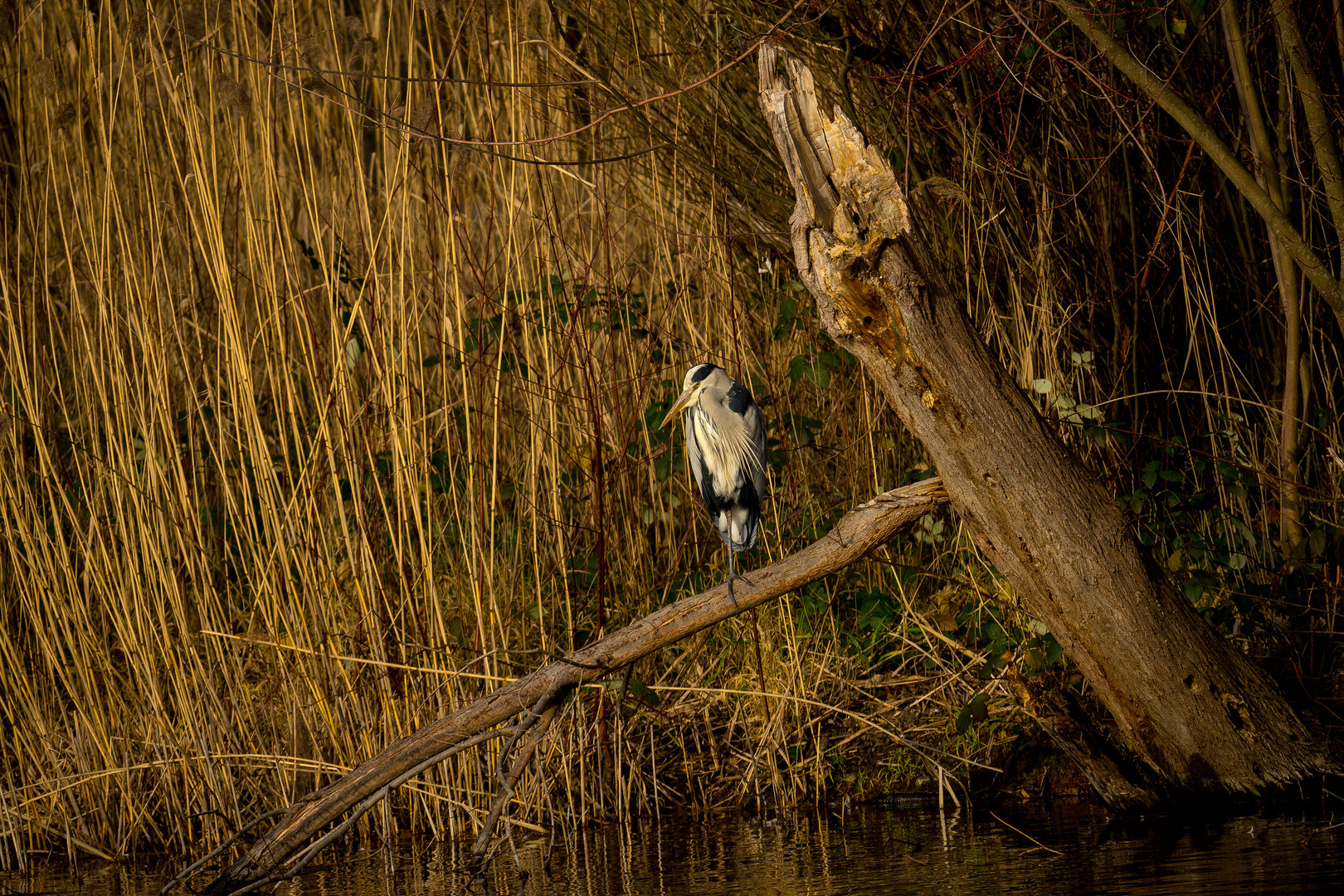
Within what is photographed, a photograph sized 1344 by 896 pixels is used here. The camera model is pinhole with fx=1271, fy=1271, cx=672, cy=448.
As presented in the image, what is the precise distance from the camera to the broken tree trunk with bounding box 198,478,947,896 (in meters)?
2.32

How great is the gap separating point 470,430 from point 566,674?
692 millimetres

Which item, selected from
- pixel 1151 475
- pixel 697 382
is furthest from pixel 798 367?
pixel 1151 475

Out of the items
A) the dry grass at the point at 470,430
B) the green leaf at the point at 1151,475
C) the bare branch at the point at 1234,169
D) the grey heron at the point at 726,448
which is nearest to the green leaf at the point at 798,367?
the dry grass at the point at 470,430

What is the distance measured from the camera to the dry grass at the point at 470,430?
2.78 m

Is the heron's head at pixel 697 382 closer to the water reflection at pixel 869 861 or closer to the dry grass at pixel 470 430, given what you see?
the dry grass at pixel 470 430

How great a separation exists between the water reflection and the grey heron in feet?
2.12

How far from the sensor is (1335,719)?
2693 millimetres

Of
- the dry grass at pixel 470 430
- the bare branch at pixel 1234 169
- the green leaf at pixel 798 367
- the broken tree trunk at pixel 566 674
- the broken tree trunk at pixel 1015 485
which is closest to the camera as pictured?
the broken tree trunk at pixel 1015 485

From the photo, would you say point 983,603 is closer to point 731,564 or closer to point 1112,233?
point 731,564

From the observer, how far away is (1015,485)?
2.25m

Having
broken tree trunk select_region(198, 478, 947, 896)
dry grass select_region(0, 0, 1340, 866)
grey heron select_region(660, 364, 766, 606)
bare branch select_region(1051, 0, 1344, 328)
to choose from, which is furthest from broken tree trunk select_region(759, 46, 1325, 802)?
bare branch select_region(1051, 0, 1344, 328)

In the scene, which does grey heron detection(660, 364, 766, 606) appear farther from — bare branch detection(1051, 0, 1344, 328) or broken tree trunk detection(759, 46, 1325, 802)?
bare branch detection(1051, 0, 1344, 328)

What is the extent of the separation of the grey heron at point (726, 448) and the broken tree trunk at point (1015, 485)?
59 centimetres

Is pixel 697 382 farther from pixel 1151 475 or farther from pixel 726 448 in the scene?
pixel 1151 475
